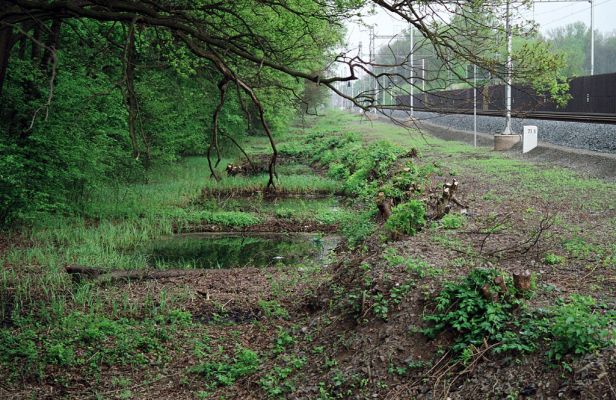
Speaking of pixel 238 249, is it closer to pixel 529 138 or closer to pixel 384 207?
pixel 384 207

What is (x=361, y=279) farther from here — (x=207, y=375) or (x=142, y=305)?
(x=142, y=305)

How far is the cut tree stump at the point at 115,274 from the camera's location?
38.4ft

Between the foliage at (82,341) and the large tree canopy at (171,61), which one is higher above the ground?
the large tree canopy at (171,61)

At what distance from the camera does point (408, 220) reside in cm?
1193

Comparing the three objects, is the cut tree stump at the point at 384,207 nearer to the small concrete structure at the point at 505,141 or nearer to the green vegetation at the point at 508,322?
the green vegetation at the point at 508,322

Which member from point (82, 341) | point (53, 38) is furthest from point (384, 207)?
point (53, 38)

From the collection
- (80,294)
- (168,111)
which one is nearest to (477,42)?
(80,294)

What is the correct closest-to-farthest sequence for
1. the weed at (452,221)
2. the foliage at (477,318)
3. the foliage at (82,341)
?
the foliage at (477,318) < the foliage at (82,341) < the weed at (452,221)

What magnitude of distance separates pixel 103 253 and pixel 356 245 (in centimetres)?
519

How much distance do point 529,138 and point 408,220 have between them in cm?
1785

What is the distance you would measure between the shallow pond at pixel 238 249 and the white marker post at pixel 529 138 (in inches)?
524

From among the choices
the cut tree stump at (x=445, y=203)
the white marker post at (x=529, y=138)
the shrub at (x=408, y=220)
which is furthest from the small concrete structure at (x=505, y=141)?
the shrub at (x=408, y=220)

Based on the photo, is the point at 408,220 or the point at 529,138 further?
the point at 529,138

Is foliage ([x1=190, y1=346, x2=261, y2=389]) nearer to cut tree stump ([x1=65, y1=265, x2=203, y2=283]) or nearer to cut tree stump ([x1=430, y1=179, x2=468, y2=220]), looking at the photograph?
cut tree stump ([x1=65, y1=265, x2=203, y2=283])
